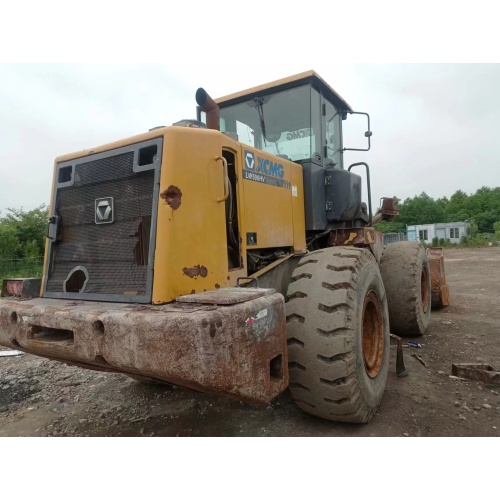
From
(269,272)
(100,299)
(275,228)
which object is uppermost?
(275,228)

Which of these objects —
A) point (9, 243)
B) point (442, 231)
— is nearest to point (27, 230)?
point (9, 243)

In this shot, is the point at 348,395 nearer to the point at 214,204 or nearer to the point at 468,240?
the point at 214,204

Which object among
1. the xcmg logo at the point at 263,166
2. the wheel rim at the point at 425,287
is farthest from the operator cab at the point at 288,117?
the wheel rim at the point at 425,287

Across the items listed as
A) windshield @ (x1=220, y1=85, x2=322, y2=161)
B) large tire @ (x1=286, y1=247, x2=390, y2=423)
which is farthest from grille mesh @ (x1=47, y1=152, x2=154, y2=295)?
windshield @ (x1=220, y1=85, x2=322, y2=161)

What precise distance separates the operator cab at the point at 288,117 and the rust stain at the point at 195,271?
2.05 metres

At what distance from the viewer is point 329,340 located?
271cm

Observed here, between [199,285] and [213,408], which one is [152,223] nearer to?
[199,285]

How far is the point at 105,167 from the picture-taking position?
295cm

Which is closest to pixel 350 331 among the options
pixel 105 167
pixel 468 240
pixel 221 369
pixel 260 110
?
pixel 221 369

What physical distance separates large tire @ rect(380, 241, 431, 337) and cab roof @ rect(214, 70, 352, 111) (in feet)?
7.92

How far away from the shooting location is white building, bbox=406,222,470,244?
4597 centimetres

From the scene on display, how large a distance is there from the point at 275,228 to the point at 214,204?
0.95 meters

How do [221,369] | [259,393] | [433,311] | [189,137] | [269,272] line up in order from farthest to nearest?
[433,311]
[269,272]
[189,137]
[259,393]
[221,369]

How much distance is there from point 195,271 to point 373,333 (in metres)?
1.88
